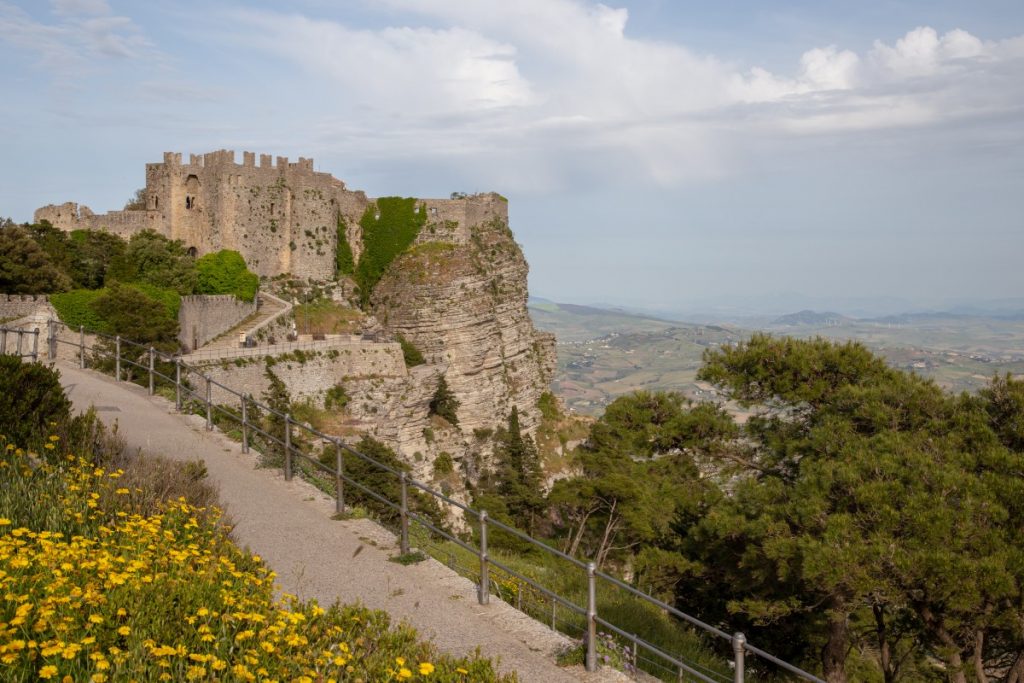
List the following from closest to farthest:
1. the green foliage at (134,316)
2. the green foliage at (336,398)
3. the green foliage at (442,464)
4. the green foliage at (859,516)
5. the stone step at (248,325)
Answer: the green foliage at (859,516)
the green foliage at (134,316)
the green foliage at (336,398)
the stone step at (248,325)
the green foliage at (442,464)

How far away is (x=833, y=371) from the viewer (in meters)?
16.8

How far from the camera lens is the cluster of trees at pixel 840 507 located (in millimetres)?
11039

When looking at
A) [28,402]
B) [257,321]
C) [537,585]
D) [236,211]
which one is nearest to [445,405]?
[257,321]

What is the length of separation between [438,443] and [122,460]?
2473cm

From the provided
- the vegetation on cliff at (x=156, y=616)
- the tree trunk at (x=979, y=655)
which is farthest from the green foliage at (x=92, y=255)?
the tree trunk at (x=979, y=655)

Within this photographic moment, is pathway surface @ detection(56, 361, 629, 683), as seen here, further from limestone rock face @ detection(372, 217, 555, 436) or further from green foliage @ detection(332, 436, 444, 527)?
limestone rock face @ detection(372, 217, 555, 436)

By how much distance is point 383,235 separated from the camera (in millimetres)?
38531

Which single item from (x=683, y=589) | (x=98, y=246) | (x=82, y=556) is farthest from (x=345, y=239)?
(x=82, y=556)

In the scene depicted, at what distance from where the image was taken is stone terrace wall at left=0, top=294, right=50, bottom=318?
25.2 m

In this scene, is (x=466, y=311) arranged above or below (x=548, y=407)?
above

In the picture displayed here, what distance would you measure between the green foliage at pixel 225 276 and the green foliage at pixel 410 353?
6.49 metres

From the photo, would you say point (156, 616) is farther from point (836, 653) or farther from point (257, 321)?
point (257, 321)

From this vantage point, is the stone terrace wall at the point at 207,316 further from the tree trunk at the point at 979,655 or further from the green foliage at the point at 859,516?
the tree trunk at the point at 979,655

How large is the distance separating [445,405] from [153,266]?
13.0 metres
